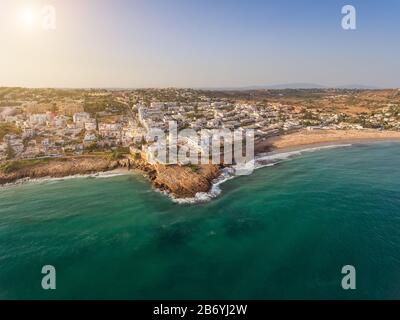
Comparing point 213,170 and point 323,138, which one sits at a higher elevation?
point 323,138

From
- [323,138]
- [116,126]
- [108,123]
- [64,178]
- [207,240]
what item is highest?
[108,123]

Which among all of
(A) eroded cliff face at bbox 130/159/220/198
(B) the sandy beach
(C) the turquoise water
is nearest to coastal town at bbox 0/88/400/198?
(B) the sandy beach

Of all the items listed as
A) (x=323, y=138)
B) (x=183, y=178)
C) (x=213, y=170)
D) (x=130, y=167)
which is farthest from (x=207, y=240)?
(x=323, y=138)

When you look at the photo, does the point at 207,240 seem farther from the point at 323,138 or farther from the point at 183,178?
the point at 323,138

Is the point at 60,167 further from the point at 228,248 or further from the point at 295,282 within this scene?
the point at 295,282

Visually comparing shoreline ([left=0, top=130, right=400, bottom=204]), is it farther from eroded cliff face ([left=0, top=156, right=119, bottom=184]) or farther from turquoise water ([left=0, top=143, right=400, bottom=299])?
turquoise water ([left=0, top=143, right=400, bottom=299])
